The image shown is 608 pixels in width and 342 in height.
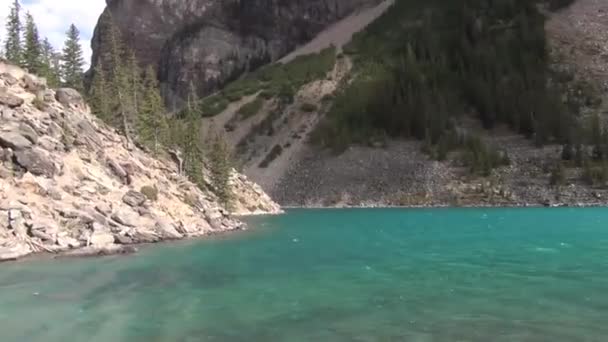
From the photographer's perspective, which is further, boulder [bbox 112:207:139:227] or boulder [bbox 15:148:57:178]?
boulder [bbox 112:207:139:227]

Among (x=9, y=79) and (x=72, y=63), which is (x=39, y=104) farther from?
(x=72, y=63)

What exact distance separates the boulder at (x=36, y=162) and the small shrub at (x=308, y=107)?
131845 mm

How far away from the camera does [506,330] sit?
58.9 ft

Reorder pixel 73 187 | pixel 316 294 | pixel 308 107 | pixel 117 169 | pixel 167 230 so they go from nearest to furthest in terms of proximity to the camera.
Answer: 1. pixel 316 294
2. pixel 73 187
3. pixel 167 230
4. pixel 117 169
5. pixel 308 107

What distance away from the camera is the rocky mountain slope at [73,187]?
40.5 m

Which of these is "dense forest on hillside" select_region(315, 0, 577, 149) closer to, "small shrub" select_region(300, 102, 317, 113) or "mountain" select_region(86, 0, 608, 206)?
"mountain" select_region(86, 0, 608, 206)

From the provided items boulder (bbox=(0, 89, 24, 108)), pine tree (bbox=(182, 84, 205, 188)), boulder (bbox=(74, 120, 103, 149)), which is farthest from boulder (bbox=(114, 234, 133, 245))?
pine tree (bbox=(182, 84, 205, 188))

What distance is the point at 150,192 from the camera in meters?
53.0

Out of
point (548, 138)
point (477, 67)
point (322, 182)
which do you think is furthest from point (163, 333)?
point (477, 67)

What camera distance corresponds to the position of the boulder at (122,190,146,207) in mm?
48656

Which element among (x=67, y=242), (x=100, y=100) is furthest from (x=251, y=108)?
(x=67, y=242)

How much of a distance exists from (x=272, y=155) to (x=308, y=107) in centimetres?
2582

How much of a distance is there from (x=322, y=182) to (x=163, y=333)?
395 ft

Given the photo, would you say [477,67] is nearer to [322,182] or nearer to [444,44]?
[444,44]
